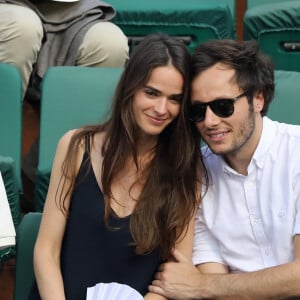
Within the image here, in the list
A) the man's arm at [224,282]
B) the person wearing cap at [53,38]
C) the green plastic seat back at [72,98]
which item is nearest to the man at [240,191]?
the man's arm at [224,282]

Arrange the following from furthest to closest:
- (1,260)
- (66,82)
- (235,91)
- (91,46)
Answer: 1. (91,46)
2. (66,82)
3. (1,260)
4. (235,91)

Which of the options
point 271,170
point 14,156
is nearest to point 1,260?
point 14,156

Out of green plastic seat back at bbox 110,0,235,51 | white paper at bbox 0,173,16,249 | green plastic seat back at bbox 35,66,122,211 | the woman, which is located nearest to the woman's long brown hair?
the woman

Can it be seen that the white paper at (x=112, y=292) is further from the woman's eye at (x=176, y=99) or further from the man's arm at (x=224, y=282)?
the woman's eye at (x=176, y=99)

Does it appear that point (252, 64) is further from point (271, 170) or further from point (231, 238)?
point (231, 238)

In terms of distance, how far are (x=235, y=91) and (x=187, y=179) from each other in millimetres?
208

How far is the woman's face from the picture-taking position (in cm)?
181

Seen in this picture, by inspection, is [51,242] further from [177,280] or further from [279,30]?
[279,30]

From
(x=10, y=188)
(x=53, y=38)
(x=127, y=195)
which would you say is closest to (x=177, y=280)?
(x=127, y=195)

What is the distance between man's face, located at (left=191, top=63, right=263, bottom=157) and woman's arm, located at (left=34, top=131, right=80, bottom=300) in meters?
0.30

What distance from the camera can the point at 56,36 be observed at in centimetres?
266

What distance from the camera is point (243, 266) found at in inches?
73.4

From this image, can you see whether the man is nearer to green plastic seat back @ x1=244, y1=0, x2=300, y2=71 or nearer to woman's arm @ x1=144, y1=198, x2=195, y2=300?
woman's arm @ x1=144, y1=198, x2=195, y2=300

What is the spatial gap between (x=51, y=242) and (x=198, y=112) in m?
0.40
